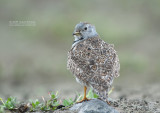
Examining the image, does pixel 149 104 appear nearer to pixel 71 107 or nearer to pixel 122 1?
pixel 71 107

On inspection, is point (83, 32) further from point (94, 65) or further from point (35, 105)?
point (35, 105)

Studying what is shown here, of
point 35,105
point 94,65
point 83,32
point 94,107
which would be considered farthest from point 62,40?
point 94,107

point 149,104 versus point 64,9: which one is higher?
point 64,9

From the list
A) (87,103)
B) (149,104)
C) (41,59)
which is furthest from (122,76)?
(87,103)

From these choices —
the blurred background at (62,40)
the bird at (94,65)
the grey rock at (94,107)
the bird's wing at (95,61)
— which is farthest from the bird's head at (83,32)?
the blurred background at (62,40)

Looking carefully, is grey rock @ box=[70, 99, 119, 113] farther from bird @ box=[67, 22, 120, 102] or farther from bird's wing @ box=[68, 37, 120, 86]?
bird's wing @ box=[68, 37, 120, 86]

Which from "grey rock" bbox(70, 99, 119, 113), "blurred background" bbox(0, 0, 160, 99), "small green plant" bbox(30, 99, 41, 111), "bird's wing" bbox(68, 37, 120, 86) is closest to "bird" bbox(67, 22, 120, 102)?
"bird's wing" bbox(68, 37, 120, 86)

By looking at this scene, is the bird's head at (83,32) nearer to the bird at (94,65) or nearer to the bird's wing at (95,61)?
the bird at (94,65)
